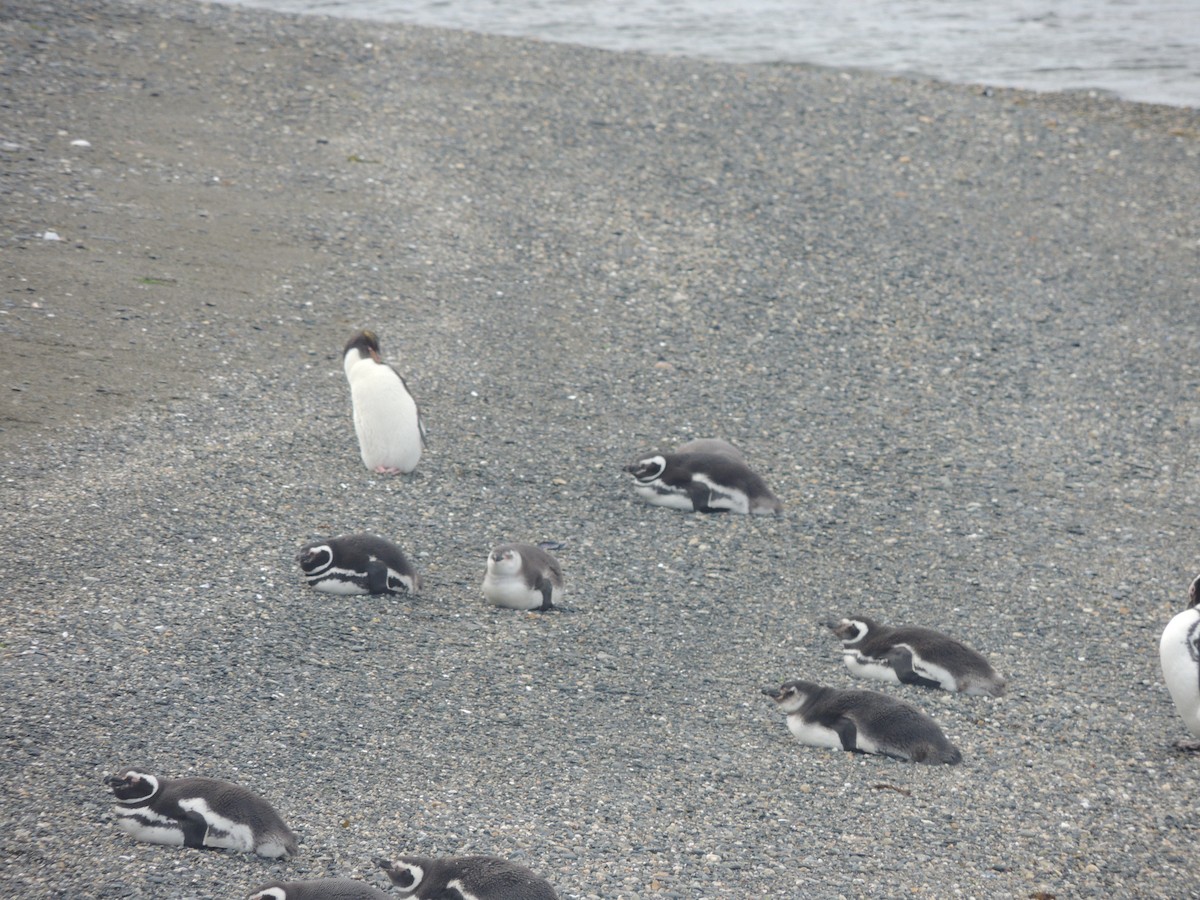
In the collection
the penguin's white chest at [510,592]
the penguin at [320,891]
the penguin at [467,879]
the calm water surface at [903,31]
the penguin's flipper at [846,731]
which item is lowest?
the penguin's flipper at [846,731]

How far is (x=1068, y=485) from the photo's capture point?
331 inches

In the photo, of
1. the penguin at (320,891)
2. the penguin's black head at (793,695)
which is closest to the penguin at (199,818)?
the penguin at (320,891)

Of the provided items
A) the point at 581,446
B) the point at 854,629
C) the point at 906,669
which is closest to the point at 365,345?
the point at 581,446

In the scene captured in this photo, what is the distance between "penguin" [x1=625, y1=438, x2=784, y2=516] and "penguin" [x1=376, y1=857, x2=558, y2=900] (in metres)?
3.61

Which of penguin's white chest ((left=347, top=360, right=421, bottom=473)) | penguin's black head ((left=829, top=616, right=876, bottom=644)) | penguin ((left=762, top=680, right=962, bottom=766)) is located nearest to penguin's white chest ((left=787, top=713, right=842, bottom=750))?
penguin ((left=762, top=680, right=962, bottom=766))

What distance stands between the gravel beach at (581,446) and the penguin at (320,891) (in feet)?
1.00

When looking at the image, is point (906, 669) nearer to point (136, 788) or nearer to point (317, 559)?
point (317, 559)

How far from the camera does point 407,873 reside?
4.24m

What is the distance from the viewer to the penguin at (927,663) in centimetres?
599

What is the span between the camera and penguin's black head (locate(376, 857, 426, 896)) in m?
4.23

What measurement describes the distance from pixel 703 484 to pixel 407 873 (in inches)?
148

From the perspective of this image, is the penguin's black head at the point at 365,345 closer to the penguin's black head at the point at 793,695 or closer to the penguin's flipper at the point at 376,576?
the penguin's flipper at the point at 376,576

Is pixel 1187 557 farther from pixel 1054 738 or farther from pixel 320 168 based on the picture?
pixel 320 168

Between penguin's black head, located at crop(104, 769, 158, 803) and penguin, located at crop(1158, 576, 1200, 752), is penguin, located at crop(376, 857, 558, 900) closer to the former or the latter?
penguin's black head, located at crop(104, 769, 158, 803)
